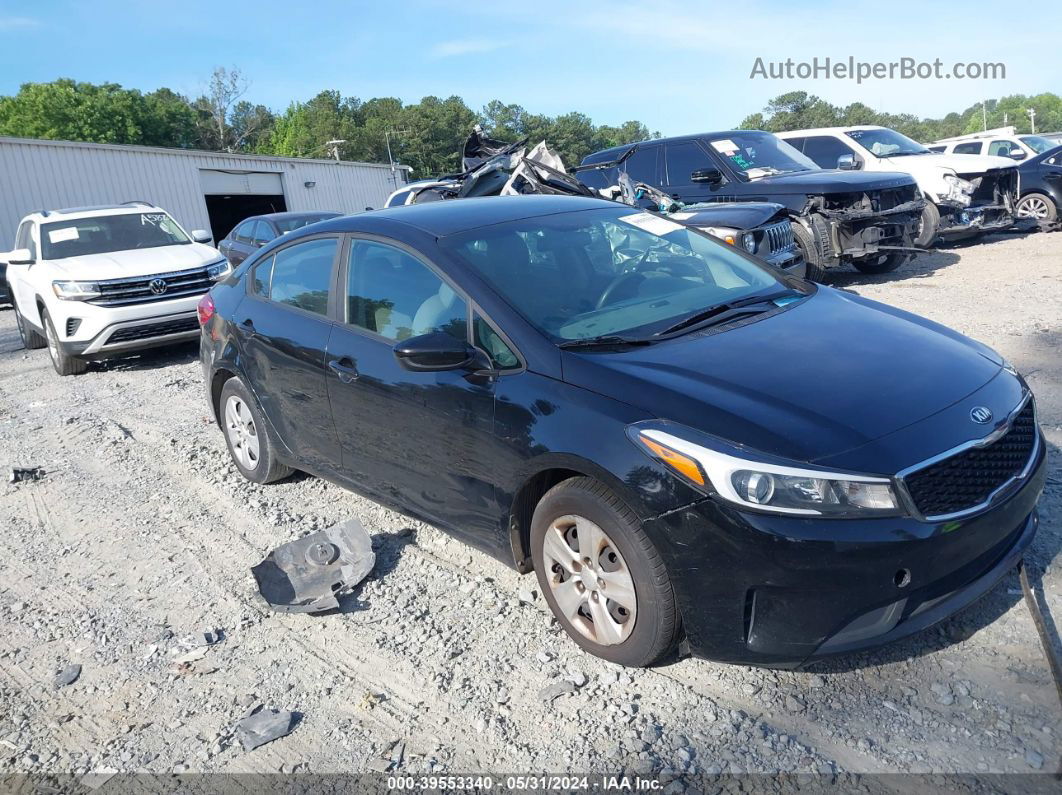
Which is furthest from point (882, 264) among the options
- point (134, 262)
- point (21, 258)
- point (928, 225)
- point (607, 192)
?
point (21, 258)

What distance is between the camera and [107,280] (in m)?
8.86

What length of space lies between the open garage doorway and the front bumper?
29.3 meters

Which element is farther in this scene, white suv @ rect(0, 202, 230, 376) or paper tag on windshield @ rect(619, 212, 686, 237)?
white suv @ rect(0, 202, 230, 376)

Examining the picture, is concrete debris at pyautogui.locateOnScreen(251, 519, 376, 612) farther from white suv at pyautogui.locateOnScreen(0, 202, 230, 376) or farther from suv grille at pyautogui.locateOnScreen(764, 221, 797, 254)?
white suv at pyautogui.locateOnScreen(0, 202, 230, 376)

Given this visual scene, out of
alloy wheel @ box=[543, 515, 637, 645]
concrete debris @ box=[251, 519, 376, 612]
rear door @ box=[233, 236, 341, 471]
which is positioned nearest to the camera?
alloy wheel @ box=[543, 515, 637, 645]

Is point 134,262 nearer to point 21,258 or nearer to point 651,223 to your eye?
point 21,258

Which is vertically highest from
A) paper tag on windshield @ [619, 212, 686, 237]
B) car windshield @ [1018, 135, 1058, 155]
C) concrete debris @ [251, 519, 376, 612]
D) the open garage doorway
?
the open garage doorway

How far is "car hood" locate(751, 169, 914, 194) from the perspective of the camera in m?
9.58

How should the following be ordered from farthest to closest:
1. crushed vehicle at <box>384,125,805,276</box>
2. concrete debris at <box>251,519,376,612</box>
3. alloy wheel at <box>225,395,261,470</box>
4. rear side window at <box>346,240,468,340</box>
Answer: crushed vehicle at <box>384,125,805,276</box> → alloy wheel at <box>225,395,261,470</box> → concrete debris at <box>251,519,376,612</box> → rear side window at <box>346,240,468,340</box>

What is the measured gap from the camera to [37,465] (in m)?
6.19

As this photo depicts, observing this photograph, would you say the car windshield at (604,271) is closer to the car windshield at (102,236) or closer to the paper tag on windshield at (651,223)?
the paper tag on windshield at (651,223)

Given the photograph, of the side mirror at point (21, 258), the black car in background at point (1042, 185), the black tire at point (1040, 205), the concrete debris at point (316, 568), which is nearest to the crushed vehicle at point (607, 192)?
the side mirror at point (21, 258)

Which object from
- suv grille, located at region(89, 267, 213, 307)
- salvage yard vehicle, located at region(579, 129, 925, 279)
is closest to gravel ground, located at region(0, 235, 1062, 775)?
suv grille, located at region(89, 267, 213, 307)

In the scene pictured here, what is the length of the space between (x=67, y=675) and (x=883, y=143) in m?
14.1
